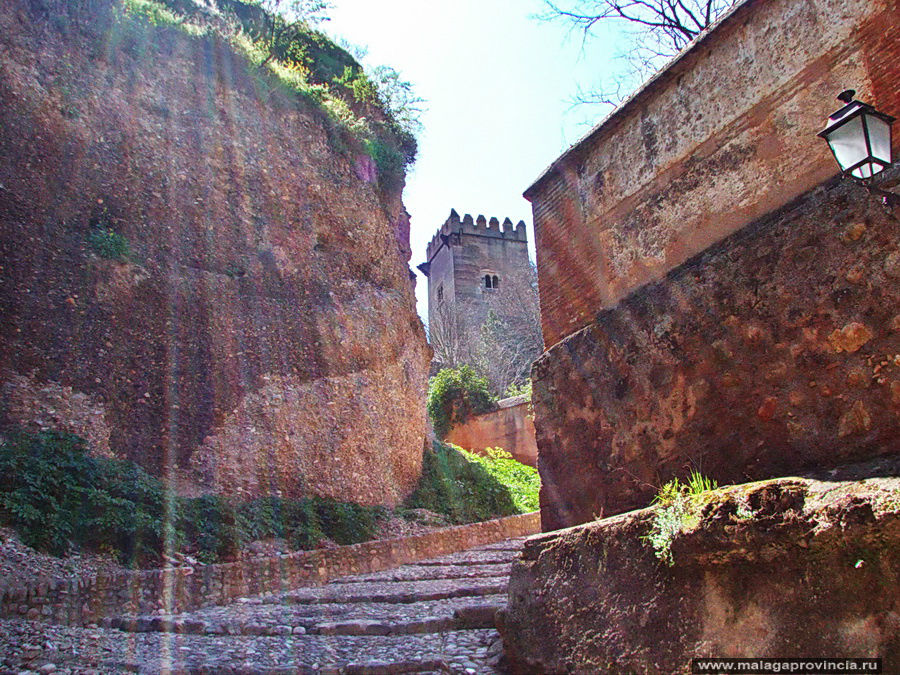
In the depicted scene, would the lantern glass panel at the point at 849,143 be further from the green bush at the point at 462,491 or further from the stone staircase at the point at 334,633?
the green bush at the point at 462,491

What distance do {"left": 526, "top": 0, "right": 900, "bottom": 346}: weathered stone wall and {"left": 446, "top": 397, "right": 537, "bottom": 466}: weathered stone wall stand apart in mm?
13789

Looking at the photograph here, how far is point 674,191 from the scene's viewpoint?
398 centimetres

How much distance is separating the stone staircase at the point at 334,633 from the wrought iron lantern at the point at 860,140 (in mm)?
2940

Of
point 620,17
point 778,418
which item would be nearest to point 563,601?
point 778,418

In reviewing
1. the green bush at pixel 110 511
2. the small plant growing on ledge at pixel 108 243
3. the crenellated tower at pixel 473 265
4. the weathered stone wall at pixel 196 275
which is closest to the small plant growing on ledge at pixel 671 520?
the green bush at pixel 110 511

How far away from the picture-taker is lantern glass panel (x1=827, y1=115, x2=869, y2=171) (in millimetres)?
2553

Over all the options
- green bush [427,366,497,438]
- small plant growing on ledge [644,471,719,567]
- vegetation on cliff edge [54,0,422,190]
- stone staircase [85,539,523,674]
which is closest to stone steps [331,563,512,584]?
stone staircase [85,539,523,674]

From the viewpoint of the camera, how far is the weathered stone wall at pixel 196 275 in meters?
8.52

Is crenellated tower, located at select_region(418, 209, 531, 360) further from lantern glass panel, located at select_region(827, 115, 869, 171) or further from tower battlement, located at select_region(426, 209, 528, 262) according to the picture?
lantern glass panel, located at select_region(827, 115, 869, 171)

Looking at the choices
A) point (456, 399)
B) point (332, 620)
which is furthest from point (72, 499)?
point (456, 399)

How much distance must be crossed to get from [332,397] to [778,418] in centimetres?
910

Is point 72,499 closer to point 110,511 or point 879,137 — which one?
point 110,511

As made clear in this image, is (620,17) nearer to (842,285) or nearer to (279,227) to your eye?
(279,227)

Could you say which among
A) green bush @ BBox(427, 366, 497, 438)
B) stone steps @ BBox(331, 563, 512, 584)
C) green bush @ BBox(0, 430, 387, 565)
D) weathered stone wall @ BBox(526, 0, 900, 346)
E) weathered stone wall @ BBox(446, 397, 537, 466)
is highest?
green bush @ BBox(427, 366, 497, 438)
